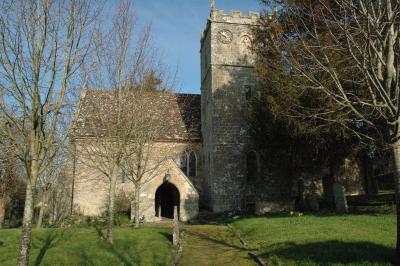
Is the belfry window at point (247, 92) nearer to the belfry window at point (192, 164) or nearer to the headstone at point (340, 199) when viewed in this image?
the belfry window at point (192, 164)

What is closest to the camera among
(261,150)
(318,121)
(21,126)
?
(21,126)

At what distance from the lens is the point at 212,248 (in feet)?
40.6

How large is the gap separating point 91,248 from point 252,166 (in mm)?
14678

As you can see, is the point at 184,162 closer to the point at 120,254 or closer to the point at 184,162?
the point at 184,162

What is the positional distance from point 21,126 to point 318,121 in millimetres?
14004

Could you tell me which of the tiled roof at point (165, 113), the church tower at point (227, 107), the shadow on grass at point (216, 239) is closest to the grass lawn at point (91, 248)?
the shadow on grass at point (216, 239)

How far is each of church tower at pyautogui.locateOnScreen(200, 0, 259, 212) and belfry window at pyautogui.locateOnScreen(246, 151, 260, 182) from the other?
20.4 inches

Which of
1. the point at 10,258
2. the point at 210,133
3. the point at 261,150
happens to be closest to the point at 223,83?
the point at 210,133

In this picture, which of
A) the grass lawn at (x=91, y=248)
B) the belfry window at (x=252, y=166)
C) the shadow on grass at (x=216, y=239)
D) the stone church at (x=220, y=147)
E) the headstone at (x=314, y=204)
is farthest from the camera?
the belfry window at (x=252, y=166)

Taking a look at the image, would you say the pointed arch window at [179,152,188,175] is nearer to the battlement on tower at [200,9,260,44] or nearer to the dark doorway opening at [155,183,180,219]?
the dark doorway opening at [155,183,180,219]

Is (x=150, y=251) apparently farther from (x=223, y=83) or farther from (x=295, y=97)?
(x=223, y=83)

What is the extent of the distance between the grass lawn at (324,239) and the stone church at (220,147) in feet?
24.3

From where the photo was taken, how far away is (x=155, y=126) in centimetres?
1611

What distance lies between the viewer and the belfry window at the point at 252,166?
956 inches
